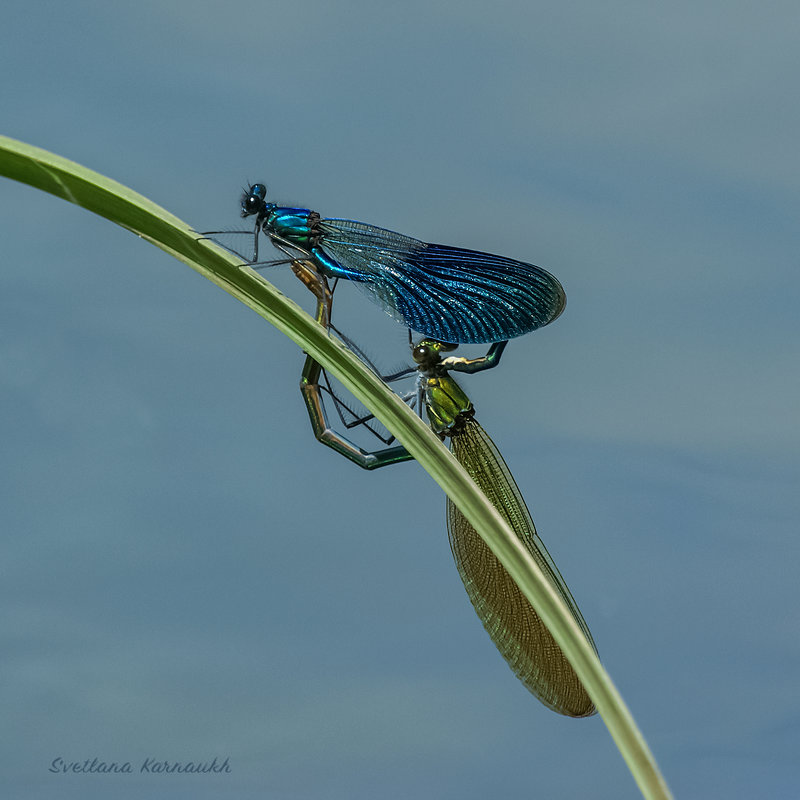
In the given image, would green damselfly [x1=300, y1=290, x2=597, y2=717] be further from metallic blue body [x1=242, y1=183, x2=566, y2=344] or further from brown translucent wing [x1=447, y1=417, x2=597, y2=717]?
metallic blue body [x1=242, y1=183, x2=566, y2=344]

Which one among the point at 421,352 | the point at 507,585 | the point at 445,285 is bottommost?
the point at 507,585

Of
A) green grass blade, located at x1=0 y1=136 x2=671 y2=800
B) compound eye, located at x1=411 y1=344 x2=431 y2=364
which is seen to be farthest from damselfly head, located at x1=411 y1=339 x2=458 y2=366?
green grass blade, located at x1=0 y1=136 x2=671 y2=800

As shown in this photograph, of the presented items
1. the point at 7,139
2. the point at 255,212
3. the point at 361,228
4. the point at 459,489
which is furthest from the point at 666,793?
the point at 255,212

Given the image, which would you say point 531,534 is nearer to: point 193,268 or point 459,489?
point 459,489

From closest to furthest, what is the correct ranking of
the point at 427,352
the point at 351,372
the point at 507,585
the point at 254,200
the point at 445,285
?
the point at 351,372, the point at 445,285, the point at 254,200, the point at 427,352, the point at 507,585

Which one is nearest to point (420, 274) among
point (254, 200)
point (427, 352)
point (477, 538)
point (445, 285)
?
point (445, 285)

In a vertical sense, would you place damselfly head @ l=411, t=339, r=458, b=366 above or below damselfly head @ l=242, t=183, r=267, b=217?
below

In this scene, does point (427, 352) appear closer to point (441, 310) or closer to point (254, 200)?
point (441, 310)
